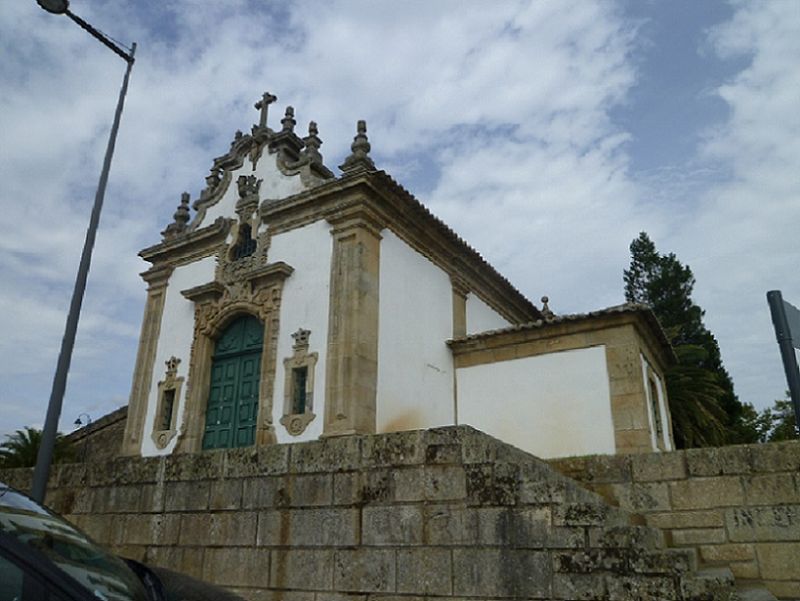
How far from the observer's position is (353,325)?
11.0 metres

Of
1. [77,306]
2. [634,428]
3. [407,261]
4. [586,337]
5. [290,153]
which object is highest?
[290,153]

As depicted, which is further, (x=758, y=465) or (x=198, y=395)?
(x=198, y=395)

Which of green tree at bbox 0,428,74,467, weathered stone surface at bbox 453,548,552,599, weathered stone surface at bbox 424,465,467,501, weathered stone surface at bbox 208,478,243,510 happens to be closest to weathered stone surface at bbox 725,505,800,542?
weathered stone surface at bbox 453,548,552,599

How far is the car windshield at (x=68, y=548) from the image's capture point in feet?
8.62

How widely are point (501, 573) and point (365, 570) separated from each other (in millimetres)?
1105

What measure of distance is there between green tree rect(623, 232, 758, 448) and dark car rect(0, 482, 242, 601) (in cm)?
1709

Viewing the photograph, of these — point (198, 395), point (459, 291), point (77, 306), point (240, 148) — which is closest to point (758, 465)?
point (77, 306)

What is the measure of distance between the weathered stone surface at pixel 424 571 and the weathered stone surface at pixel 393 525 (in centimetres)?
10

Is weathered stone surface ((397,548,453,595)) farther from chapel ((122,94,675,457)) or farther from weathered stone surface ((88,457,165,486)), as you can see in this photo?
chapel ((122,94,675,457))

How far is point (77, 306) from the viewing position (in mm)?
7586

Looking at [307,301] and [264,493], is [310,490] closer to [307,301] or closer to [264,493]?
[264,493]

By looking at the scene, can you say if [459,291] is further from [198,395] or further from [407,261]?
[198,395]

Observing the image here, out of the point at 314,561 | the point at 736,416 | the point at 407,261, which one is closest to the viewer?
the point at 314,561

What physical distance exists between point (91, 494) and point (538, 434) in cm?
790
